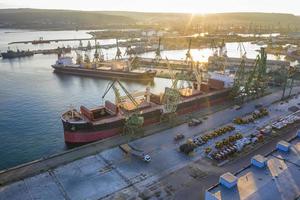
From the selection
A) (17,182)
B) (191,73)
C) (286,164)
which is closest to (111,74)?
(191,73)

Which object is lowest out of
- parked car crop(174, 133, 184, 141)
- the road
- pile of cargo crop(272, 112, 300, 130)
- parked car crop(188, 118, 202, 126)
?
the road

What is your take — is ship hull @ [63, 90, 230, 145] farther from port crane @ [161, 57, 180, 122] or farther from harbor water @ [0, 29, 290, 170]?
harbor water @ [0, 29, 290, 170]

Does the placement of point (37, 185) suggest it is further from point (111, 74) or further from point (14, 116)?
point (111, 74)

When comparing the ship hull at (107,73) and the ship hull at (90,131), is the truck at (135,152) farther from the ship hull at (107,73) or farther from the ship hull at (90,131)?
the ship hull at (107,73)

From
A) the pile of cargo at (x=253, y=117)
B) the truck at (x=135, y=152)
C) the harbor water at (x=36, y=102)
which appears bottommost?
the harbor water at (x=36, y=102)

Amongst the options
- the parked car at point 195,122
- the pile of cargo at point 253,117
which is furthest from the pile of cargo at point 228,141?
the parked car at point 195,122

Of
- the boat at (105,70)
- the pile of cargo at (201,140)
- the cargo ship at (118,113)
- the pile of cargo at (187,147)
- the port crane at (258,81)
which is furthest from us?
the boat at (105,70)

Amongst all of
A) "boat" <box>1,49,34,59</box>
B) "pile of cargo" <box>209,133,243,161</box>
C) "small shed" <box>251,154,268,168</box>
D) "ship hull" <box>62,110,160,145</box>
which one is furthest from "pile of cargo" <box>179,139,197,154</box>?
"boat" <box>1,49,34,59</box>
